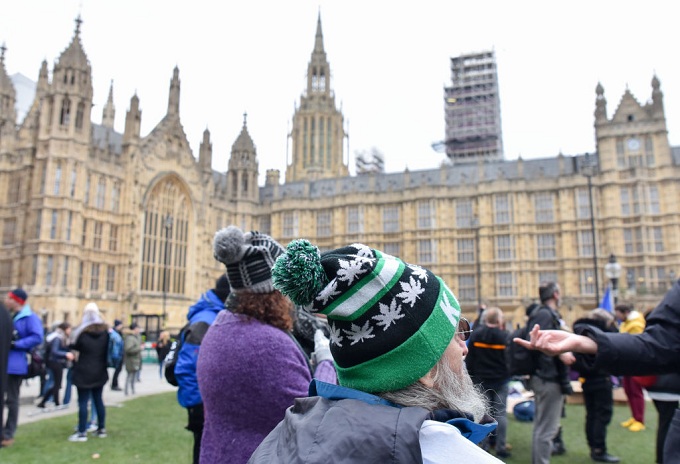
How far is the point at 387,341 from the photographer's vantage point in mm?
1368

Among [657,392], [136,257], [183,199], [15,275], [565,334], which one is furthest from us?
[183,199]

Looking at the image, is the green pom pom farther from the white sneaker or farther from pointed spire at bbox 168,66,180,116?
pointed spire at bbox 168,66,180,116

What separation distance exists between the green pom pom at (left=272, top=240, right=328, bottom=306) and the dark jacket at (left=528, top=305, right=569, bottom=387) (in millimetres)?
4932

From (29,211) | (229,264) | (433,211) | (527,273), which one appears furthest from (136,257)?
(229,264)

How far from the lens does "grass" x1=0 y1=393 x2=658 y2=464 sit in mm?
6406

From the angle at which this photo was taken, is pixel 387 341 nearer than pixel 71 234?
Yes

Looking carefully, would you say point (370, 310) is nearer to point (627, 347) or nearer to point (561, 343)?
point (561, 343)

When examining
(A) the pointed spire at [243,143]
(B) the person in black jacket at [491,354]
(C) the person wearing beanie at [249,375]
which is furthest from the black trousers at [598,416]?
(A) the pointed spire at [243,143]

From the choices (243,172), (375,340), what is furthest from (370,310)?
(243,172)

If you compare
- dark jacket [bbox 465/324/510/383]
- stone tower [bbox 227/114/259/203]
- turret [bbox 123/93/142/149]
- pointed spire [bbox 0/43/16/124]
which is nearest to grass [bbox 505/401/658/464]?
dark jacket [bbox 465/324/510/383]

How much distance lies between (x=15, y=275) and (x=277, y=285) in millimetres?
36420

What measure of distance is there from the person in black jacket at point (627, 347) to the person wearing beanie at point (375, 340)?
1003mm

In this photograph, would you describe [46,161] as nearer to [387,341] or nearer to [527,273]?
[527,273]

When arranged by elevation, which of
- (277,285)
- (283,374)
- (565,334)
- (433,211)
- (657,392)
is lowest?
(657,392)
